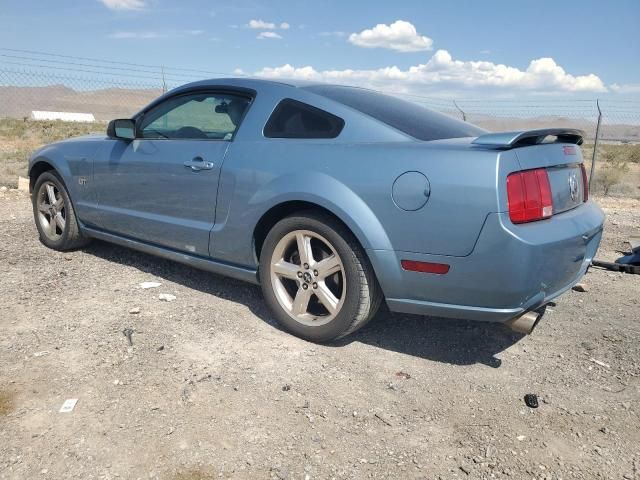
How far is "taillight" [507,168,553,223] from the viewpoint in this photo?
2736 mm

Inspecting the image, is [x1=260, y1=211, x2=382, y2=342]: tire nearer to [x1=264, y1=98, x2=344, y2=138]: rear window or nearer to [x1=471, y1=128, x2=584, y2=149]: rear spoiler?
[x1=264, y1=98, x2=344, y2=138]: rear window

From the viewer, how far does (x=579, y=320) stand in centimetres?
399

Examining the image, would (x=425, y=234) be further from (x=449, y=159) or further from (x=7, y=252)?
(x=7, y=252)

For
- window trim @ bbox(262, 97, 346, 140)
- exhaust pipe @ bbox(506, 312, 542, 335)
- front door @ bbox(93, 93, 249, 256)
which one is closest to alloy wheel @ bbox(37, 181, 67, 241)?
front door @ bbox(93, 93, 249, 256)

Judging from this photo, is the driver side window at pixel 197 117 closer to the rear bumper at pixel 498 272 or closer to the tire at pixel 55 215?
the tire at pixel 55 215

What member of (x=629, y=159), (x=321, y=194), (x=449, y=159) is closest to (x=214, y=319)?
(x=321, y=194)

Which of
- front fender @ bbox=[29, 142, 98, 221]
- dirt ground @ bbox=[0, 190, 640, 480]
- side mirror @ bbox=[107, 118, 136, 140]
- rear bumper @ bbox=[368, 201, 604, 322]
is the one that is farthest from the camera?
front fender @ bbox=[29, 142, 98, 221]

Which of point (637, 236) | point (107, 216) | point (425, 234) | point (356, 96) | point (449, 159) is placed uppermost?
point (356, 96)

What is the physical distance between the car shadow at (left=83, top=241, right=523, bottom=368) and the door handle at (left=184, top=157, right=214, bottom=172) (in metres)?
1.00

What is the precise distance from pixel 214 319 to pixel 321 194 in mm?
1208

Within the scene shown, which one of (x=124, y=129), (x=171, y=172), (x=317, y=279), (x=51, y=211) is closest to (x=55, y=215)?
(x=51, y=211)

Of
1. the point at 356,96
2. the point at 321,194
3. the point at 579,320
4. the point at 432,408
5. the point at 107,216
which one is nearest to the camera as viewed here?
the point at 432,408

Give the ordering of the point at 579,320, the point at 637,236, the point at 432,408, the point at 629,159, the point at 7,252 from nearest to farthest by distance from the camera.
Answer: the point at 432,408 < the point at 579,320 < the point at 7,252 < the point at 637,236 < the point at 629,159

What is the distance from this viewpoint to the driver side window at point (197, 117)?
386 cm
